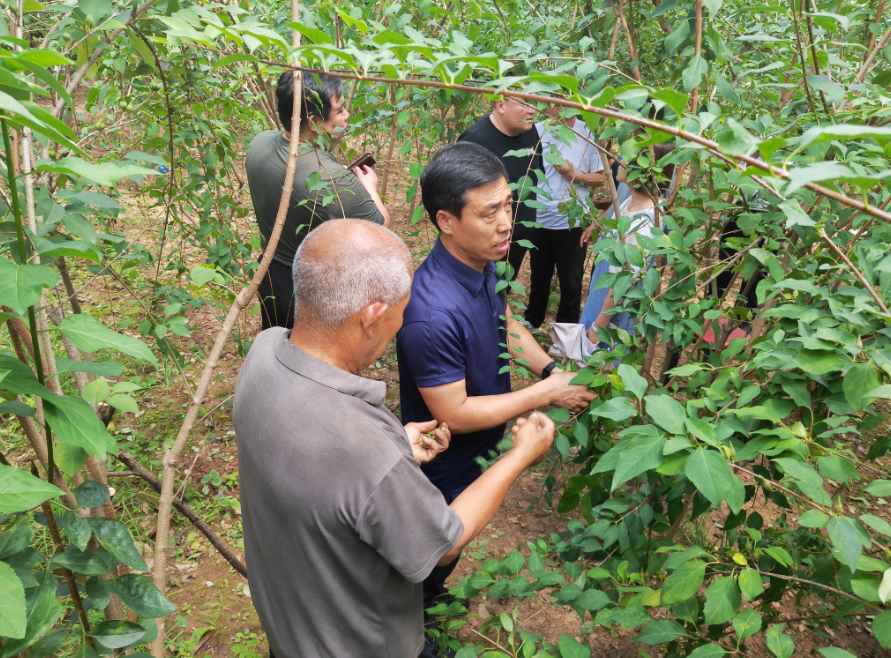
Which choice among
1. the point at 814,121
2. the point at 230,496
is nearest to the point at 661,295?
Result: the point at 814,121

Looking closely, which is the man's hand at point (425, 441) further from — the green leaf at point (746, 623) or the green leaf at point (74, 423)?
the green leaf at point (74, 423)

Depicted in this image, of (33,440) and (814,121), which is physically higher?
(814,121)

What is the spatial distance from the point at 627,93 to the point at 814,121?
115cm

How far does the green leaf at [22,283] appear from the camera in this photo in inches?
28.8

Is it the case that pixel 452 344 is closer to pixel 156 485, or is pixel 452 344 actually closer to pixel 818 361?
pixel 156 485

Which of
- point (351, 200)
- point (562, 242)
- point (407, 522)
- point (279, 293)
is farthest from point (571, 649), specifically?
point (562, 242)

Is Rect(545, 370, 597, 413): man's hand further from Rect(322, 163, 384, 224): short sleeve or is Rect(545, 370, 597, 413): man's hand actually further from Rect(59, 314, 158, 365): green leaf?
Rect(322, 163, 384, 224): short sleeve

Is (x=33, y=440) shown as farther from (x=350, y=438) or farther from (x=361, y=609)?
(x=361, y=609)

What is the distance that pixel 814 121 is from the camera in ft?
5.11

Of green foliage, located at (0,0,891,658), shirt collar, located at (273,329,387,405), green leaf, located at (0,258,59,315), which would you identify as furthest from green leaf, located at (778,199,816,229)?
green leaf, located at (0,258,59,315)

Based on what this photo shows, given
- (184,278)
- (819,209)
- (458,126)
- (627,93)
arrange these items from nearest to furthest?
(627,93) < (819,209) < (458,126) < (184,278)

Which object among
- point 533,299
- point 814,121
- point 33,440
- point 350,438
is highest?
point 814,121

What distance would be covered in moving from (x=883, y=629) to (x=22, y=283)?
1468 mm

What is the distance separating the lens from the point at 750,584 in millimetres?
1088
